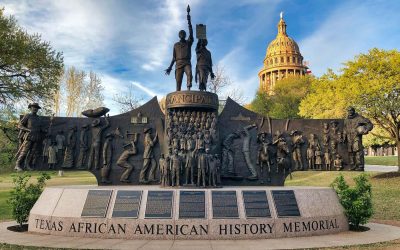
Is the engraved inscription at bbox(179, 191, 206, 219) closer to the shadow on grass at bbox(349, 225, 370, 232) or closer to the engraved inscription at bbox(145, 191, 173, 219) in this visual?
the engraved inscription at bbox(145, 191, 173, 219)

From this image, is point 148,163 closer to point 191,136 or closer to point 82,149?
point 191,136

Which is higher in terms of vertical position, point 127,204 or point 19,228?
point 127,204

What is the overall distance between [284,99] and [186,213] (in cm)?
5557

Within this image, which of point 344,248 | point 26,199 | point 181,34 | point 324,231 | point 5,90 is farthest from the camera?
point 5,90

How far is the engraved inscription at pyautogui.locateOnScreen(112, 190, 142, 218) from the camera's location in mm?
10219

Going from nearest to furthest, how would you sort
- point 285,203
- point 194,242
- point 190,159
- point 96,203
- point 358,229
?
point 194,242
point 96,203
point 285,203
point 358,229
point 190,159

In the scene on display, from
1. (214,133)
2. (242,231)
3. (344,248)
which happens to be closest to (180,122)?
(214,133)

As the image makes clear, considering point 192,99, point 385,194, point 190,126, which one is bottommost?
point 385,194

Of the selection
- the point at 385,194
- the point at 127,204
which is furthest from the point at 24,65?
the point at 385,194

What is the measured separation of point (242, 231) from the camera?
995cm

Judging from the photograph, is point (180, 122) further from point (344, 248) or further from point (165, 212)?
point (344, 248)

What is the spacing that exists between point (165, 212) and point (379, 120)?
2526 cm

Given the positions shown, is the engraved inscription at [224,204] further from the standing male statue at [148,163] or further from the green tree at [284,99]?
the green tree at [284,99]

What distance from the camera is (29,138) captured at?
551 inches
